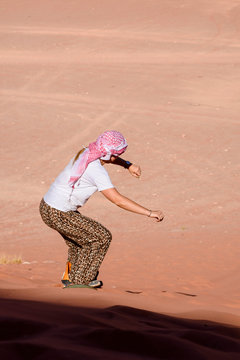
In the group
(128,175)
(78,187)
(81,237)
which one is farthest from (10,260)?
(128,175)

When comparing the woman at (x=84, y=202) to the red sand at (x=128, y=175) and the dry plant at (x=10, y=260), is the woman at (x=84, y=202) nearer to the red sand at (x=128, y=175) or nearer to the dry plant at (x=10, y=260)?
the red sand at (x=128, y=175)

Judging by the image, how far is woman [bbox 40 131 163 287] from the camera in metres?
6.33

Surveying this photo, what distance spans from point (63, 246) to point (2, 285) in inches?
199

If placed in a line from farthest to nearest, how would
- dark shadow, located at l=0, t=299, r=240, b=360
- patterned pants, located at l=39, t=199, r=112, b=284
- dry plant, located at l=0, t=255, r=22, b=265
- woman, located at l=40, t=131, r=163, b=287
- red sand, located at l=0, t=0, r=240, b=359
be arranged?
dry plant, located at l=0, t=255, r=22, b=265 < patterned pants, located at l=39, t=199, r=112, b=284 < woman, located at l=40, t=131, r=163, b=287 < red sand, located at l=0, t=0, r=240, b=359 < dark shadow, located at l=0, t=299, r=240, b=360

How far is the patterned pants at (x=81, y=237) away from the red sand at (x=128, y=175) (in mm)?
298

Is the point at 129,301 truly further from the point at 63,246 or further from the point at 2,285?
the point at 63,246

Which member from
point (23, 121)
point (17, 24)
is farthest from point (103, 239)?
point (17, 24)

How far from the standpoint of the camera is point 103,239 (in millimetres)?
6762

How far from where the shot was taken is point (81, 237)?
266 inches

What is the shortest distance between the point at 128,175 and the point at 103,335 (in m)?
12.2

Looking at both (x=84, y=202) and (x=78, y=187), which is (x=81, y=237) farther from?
(x=78, y=187)

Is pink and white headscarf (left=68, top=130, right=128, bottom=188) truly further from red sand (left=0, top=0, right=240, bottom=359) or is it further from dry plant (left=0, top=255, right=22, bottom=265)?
dry plant (left=0, top=255, right=22, bottom=265)

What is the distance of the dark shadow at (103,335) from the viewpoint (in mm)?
4039

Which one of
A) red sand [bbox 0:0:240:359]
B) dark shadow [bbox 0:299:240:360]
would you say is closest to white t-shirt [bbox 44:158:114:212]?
red sand [bbox 0:0:240:359]
